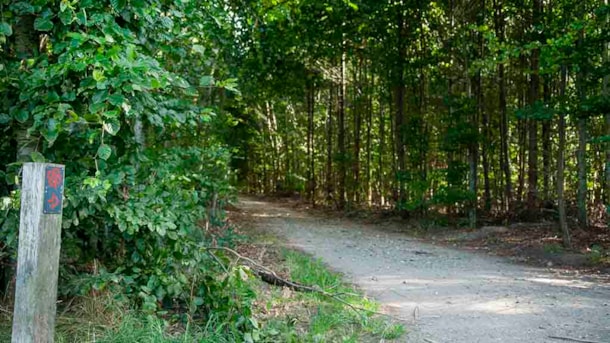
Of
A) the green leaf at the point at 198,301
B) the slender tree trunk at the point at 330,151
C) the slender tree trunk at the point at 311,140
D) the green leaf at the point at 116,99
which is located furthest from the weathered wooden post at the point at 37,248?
the slender tree trunk at the point at 311,140

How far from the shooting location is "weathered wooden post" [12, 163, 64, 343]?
3309 mm

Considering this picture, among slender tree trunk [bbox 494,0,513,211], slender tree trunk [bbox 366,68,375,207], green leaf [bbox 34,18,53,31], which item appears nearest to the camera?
green leaf [bbox 34,18,53,31]

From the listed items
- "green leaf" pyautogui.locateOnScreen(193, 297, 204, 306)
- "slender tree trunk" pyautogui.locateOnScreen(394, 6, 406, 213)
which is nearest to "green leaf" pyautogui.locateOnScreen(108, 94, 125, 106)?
"green leaf" pyautogui.locateOnScreen(193, 297, 204, 306)

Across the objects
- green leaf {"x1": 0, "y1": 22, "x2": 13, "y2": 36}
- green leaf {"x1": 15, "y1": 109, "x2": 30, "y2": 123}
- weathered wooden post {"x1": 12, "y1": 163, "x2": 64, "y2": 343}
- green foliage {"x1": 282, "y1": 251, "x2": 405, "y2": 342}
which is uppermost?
green leaf {"x1": 0, "y1": 22, "x2": 13, "y2": 36}

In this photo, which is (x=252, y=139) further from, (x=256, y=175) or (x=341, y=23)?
(x=341, y=23)

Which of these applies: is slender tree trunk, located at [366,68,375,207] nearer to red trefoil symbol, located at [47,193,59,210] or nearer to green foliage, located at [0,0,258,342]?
green foliage, located at [0,0,258,342]

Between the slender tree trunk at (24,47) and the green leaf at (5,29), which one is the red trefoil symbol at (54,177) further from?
the slender tree trunk at (24,47)

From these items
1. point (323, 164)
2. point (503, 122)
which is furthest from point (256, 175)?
point (503, 122)

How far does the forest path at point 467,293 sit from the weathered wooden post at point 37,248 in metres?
3.61

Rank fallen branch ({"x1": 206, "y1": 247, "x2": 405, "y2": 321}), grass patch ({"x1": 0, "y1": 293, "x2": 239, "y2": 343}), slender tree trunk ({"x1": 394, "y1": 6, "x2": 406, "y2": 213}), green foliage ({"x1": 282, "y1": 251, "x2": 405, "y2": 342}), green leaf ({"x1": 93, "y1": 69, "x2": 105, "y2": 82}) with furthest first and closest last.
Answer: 1. slender tree trunk ({"x1": 394, "y1": 6, "x2": 406, "y2": 213})
2. fallen branch ({"x1": 206, "y1": 247, "x2": 405, "y2": 321})
3. green foliage ({"x1": 282, "y1": 251, "x2": 405, "y2": 342})
4. grass patch ({"x1": 0, "y1": 293, "x2": 239, "y2": 343})
5. green leaf ({"x1": 93, "y1": 69, "x2": 105, "y2": 82})

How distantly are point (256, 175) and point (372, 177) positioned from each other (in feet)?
52.6

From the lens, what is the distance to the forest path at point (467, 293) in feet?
19.5

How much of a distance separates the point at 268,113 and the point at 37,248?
1135 inches

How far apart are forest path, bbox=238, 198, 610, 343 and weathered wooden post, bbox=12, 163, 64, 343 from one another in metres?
3.61
